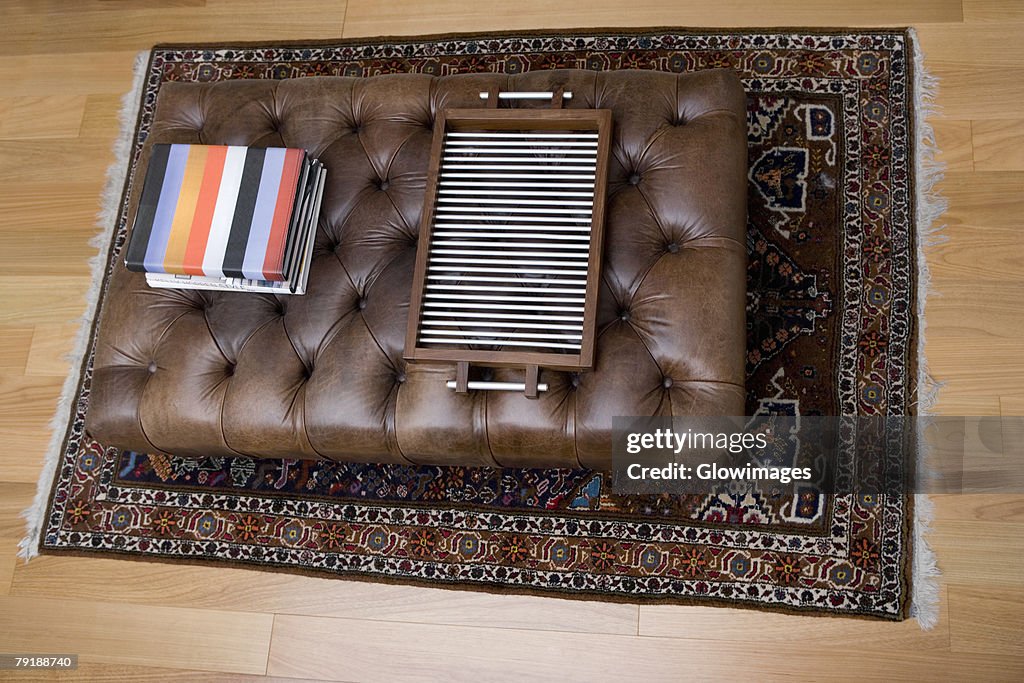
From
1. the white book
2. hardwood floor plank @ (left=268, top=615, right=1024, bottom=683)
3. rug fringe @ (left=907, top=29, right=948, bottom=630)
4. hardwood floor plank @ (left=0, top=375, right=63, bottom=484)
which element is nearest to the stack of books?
the white book

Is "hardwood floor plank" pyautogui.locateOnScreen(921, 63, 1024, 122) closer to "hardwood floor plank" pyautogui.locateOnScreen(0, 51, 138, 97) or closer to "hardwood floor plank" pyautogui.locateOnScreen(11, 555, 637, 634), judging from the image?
"hardwood floor plank" pyautogui.locateOnScreen(11, 555, 637, 634)

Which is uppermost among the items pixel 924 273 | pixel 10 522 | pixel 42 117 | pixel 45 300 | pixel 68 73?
pixel 68 73

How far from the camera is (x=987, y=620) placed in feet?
4.64

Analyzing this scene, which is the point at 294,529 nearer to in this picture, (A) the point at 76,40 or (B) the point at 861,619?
(B) the point at 861,619

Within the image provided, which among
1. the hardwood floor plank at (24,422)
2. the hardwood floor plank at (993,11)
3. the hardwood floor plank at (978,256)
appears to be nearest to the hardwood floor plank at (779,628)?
the hardwood floor plank at (978,256)

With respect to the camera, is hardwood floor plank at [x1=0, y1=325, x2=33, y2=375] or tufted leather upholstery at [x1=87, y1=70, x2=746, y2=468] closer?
tufted leather upholstery at [x1=87, y1=70, x2=746, y2=468]

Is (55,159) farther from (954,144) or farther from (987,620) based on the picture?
(987,620)

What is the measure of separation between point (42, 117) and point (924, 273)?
6.43 ft

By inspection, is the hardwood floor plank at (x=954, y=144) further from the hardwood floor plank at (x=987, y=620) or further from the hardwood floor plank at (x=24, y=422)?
the hardwood floor plank at (x=24, y=422)

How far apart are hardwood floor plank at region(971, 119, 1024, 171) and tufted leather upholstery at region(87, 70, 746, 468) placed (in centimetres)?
59

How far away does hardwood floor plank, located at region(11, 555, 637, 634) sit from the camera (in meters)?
1.49

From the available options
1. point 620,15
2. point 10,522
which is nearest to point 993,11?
point 620,15

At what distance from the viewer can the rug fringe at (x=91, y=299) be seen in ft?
5.45

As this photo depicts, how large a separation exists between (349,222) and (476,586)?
0.70 meters
